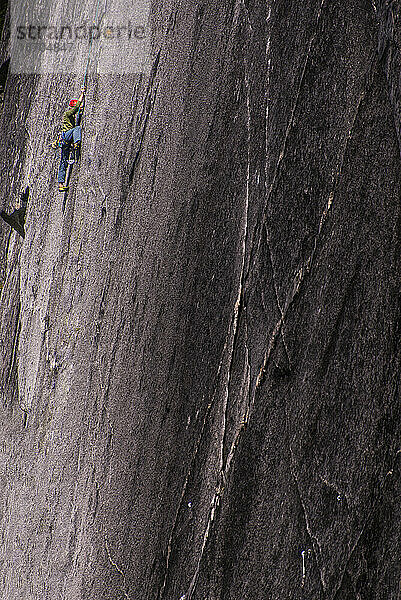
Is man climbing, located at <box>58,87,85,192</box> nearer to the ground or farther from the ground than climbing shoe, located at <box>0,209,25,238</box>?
farther from the ground

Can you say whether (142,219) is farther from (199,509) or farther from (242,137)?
(199,509)

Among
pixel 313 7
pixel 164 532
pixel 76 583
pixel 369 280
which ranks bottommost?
pixel 76 583

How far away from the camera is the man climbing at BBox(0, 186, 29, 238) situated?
3.41 m

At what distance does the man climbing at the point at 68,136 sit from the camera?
3.01m

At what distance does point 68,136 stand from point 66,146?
5 cm

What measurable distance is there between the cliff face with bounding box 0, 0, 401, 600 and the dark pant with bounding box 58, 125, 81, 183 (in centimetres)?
8

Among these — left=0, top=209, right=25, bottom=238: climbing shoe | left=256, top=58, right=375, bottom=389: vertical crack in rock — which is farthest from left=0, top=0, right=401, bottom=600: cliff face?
left=0, top=209, right=25, bottom=238: climbing shoe

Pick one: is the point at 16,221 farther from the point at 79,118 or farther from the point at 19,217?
the point at 79,118

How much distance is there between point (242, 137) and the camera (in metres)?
1.99

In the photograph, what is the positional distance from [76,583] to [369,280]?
164 cm

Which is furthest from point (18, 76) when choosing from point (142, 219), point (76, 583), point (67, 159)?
point (76, 583)

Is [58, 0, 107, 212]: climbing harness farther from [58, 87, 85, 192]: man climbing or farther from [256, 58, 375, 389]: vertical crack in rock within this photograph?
[256, 58, 375, 389]: vertical crack in rock

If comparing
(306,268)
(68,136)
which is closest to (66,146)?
(68,136)

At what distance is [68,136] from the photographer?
3033mm
